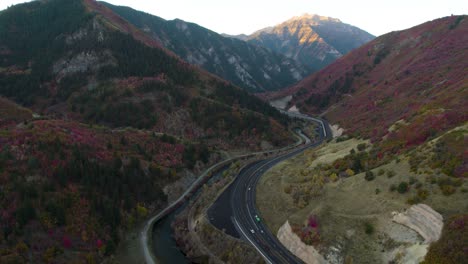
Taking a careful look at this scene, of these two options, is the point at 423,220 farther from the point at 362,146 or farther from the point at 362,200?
the point at 362,146

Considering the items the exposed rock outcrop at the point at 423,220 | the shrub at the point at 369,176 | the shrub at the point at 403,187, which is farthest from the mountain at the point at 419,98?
the exposed rock outcrop at the point at 423,220

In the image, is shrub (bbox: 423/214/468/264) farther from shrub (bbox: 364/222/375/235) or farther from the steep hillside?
the steep hillside

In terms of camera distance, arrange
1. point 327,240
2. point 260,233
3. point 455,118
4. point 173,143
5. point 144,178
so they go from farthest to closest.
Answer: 1. point 173,143
2. point 144,178
3. point 455,118
4. point 260,233
5. point 327,240

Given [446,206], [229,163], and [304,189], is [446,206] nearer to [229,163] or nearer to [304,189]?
[304,189]

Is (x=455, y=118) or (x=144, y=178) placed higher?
(x=455, y=118)

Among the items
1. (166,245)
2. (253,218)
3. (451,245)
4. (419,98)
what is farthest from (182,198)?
(419,98)

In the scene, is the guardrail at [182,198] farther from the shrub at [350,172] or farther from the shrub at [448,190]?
the shrub at [448,190]

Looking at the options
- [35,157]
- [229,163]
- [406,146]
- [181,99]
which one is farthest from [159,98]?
[406,146]
